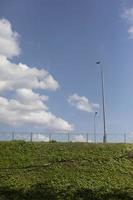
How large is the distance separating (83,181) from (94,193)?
90.8 inches

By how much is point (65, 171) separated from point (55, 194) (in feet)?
15.8

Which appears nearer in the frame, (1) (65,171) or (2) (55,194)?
(2) (55,194)

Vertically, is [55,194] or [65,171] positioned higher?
[65,171]

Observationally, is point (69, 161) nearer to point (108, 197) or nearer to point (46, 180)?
point (46, 180)

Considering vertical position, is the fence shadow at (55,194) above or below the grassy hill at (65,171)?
below

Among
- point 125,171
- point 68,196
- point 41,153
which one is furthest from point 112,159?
point 68,196

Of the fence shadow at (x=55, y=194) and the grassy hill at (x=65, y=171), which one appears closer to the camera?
the fence shadow at (x=55, y=194)

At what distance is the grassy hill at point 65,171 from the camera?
1401 inches

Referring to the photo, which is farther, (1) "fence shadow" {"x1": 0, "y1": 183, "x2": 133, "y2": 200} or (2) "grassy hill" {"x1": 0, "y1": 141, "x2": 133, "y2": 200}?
(2) "grassy hill" {"x1": 0, "y1": 141, "x2": 133, "y2": 200}

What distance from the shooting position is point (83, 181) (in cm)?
3791

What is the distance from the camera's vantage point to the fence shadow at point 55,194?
34.8 metres

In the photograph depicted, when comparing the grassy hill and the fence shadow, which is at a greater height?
the grassy hill

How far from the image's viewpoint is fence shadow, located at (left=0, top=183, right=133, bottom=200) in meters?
34.8

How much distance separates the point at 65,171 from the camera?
3994cm
